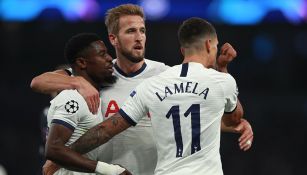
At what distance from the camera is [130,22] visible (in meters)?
6.54

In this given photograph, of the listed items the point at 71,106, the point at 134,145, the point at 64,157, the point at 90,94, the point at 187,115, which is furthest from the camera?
the point at 134,145

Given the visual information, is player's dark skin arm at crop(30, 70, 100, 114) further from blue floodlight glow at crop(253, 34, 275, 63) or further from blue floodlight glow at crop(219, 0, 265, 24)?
blue floodlight glow at crop(253, 34, 275, 63)

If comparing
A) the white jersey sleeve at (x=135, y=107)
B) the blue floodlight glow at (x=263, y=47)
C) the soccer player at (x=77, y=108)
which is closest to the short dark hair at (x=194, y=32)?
the white jersey sleeve at (x=135, y=107)

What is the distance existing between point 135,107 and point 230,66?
379 inches

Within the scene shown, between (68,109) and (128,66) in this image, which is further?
(128,66)

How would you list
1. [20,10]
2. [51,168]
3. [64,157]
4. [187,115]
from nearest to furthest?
[187,115] < [64,157] < [51,168] < [20,10]

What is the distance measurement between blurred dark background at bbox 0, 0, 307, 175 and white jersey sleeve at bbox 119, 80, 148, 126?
344 inches

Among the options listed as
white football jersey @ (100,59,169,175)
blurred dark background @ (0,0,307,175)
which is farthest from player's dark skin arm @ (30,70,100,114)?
blurred dark background @ (0,0,307,175)

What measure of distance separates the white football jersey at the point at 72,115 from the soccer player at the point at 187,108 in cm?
23

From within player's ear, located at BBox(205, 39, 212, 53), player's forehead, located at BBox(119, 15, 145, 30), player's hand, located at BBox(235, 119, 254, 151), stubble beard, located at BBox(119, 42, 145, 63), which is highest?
player's forehead, located at BBox(119, 15, 145, 30)

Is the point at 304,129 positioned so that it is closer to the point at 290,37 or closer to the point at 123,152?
the point at 290,37

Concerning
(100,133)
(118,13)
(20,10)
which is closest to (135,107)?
(100,133)

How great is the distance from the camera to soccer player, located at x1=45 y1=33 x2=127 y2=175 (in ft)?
18.6

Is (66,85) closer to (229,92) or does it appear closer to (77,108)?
(77,108)
